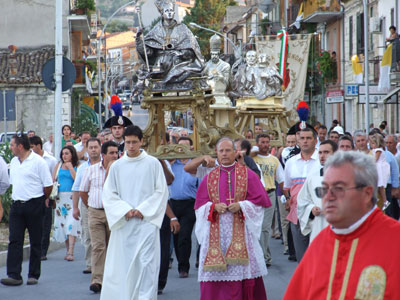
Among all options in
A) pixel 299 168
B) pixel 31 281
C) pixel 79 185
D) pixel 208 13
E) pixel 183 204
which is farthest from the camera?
pixel 208 13

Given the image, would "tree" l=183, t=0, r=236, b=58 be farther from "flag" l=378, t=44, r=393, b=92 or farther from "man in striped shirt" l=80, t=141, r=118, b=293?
"man in striped shirt" l=80, t=141, r=118, b=293

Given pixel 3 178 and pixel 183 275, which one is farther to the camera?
pixel 183 275

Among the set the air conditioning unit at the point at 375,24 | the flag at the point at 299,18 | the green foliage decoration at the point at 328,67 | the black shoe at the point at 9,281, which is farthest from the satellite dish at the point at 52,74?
the flag at the point at 299,18

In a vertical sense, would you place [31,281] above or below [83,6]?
below

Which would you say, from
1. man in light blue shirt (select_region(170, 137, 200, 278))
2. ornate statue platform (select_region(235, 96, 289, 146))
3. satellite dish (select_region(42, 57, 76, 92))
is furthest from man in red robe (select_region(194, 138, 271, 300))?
ornate statue platform (select_region(235, 96, 289, 146))

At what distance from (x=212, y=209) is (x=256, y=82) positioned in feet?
33.2

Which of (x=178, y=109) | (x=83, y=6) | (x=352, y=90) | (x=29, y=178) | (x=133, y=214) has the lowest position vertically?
(x=133, y=214)

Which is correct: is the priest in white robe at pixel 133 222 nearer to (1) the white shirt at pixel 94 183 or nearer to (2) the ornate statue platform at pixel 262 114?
(1) the white shirt at pixel 94 183

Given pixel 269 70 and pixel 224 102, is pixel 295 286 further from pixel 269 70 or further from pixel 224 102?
pixel 269 70

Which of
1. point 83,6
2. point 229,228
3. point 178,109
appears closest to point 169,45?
point 178,109

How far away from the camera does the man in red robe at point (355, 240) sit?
4.20 meters

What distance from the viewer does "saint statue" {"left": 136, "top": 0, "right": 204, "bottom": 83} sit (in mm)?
10719

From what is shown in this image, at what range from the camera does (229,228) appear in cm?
900

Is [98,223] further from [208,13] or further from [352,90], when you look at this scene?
[208,13]
